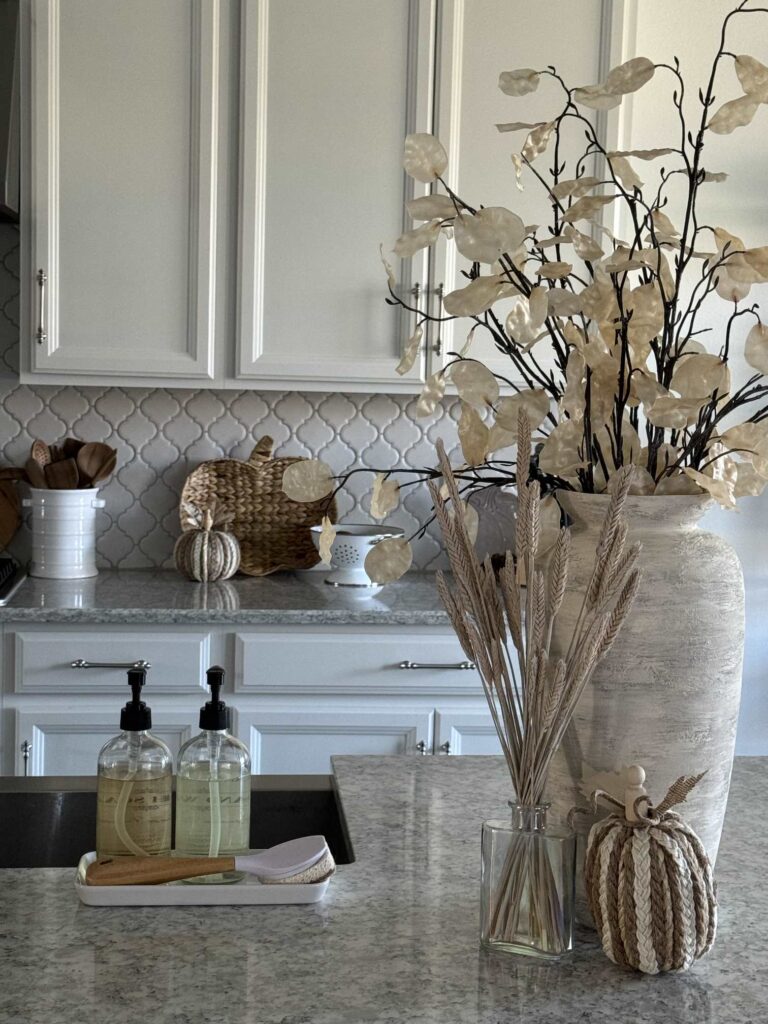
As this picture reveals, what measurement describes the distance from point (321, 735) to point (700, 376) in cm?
191

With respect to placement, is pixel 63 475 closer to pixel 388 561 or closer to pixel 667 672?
pixel 388 561

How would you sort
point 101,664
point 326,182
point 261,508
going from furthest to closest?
point 261,508 → point 326,182 → point 101,664

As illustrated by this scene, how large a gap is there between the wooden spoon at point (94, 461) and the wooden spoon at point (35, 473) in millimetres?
98

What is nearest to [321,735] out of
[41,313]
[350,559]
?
[350,559]

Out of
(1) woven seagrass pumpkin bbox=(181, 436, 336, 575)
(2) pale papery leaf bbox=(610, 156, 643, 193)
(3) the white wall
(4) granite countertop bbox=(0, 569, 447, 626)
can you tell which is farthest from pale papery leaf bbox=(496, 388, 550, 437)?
(3) the white wall

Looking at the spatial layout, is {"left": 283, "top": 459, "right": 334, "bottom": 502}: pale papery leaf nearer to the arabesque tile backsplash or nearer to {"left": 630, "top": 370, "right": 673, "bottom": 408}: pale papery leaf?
{"left": 630, "top": 370, "right": 673, "bottom": 408}: pale papery leaf

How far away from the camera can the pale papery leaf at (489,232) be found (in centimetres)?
95

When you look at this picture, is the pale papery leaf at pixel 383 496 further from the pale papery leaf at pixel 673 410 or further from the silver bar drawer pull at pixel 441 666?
the silver bar drawer pull at pixel 441 666

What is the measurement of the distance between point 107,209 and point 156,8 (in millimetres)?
480

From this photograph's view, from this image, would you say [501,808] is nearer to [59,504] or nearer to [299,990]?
[299,990]

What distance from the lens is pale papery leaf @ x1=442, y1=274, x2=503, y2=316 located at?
1.01 meters

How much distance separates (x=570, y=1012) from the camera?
927mm

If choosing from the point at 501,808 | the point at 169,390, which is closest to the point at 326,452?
the point at 169,390

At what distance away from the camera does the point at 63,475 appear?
10.1 feet
